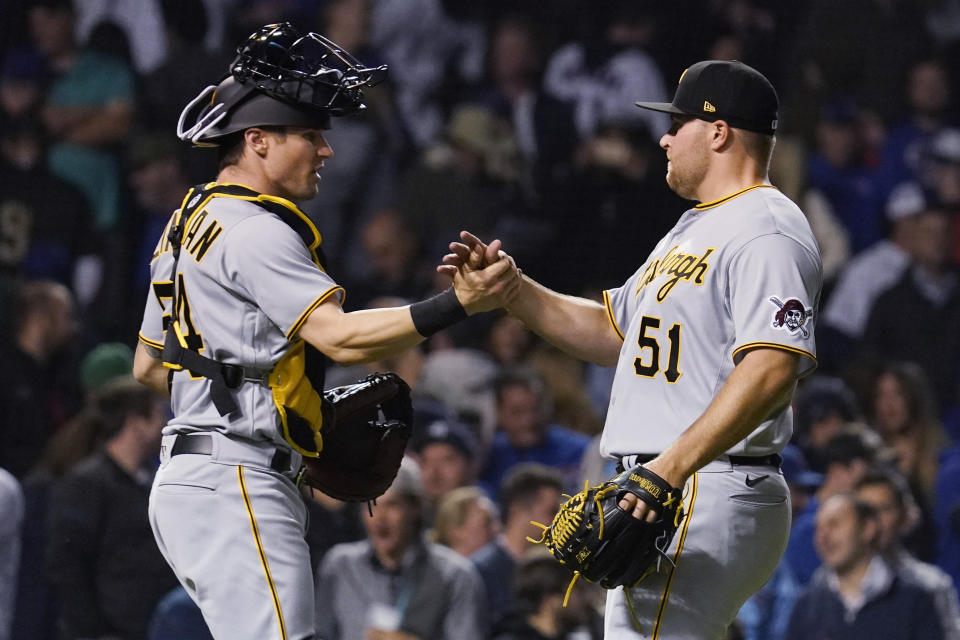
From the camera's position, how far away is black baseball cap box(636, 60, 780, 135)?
362 centimetres

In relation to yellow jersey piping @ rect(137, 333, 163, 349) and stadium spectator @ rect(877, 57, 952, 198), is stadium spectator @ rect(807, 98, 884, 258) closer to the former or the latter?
stadium spectator @ rect(877, 57, 952, 198)

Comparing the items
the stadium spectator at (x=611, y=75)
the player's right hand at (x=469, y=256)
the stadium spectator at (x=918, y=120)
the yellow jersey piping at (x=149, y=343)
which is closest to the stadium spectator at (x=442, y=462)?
the yellow jersey piping at (x=149, y=343)

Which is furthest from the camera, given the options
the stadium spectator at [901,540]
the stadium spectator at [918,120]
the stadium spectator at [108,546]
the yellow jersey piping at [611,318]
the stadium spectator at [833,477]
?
the stadium spectator at [918,120]

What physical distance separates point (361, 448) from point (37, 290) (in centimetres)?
401

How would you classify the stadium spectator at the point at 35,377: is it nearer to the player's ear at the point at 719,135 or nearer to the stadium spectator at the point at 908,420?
the stadium spectator at the point at 908,420

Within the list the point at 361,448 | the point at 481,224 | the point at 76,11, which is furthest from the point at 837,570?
the point at 76,11

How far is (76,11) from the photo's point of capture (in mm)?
9008

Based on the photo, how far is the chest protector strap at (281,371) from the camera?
3494 mm

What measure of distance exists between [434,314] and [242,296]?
430 millimetres

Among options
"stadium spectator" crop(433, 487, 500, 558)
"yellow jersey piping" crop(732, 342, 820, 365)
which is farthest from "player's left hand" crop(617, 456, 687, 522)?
"stadium spectator" crop(433, 487, 500, 558)

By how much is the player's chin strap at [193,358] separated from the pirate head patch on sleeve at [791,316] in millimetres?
1132

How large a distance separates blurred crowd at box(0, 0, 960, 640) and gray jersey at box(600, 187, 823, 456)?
192 cm

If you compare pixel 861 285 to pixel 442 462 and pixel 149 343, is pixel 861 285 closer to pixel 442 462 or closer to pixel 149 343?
pixel 442 462

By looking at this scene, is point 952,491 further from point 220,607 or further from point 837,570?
point 220,607
